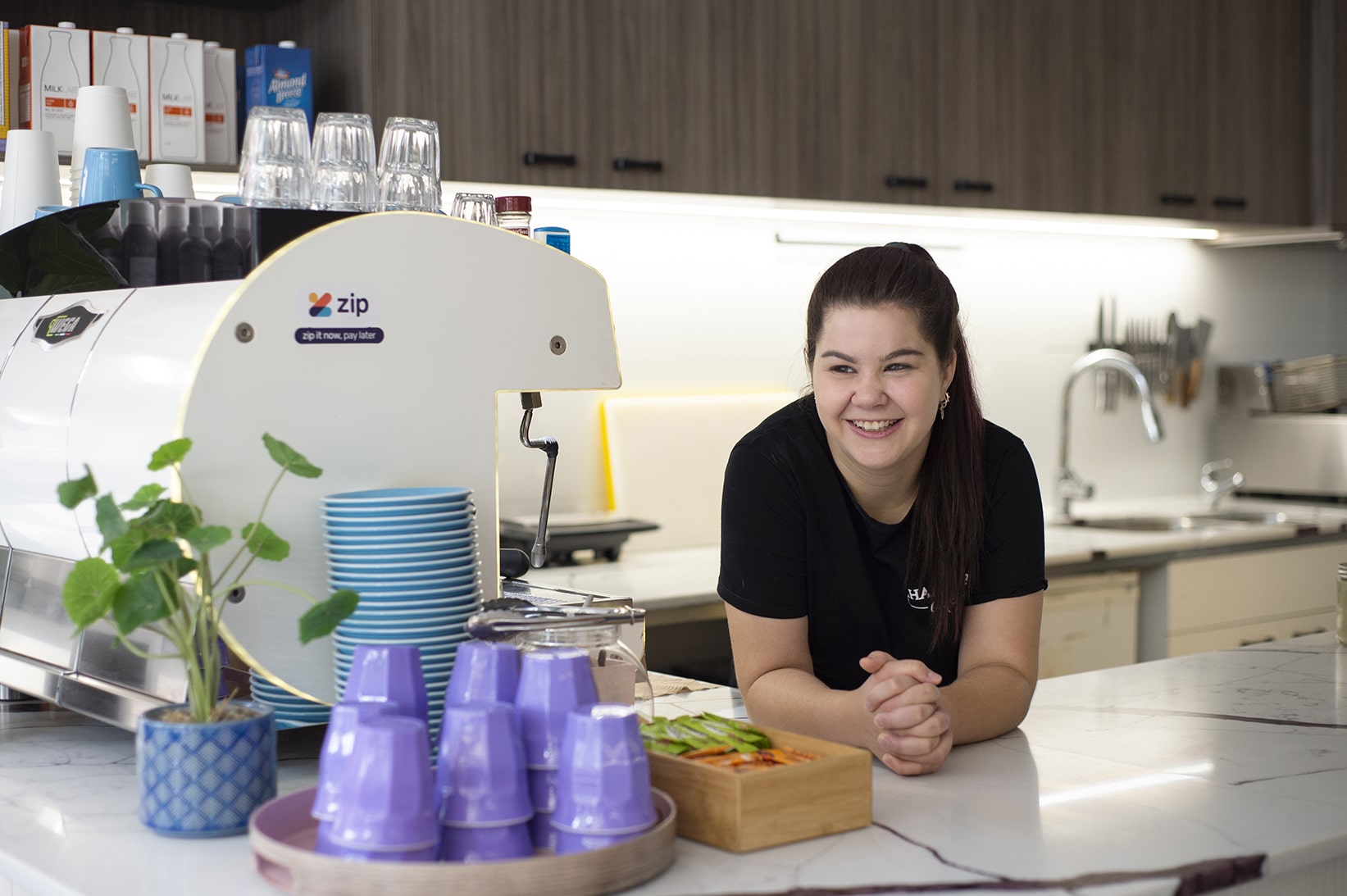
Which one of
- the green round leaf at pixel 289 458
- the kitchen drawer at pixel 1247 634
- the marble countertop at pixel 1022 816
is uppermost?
the green round leaf at pixel 289 458

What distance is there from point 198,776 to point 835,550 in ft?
2.68

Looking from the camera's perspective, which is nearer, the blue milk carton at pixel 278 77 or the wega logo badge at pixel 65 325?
the wega logo badge at pixel 65 325

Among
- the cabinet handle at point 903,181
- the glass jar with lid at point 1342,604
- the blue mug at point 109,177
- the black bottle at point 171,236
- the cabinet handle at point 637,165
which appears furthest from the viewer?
the cabinet handle at point 903,181

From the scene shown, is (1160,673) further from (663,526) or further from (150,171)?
(663,526)

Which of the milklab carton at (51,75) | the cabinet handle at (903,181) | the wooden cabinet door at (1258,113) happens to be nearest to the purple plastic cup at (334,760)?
the milklab carton at (51,75)

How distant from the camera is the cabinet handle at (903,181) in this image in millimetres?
3191

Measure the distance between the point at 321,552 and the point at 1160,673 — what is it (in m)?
1.08

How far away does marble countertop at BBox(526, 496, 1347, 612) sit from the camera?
106 inches

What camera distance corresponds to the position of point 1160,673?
178cm

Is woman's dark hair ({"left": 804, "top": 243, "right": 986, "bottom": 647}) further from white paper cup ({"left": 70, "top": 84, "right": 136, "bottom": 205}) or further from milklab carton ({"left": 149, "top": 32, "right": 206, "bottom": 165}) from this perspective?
milklab carton ({"left": 149, "top": 32, "right": 206, "bottom": 165})

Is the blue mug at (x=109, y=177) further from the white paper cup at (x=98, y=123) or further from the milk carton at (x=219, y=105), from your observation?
the milk carton at (x=219, y=105)

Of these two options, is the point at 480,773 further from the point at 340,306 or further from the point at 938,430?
the point at 938,430

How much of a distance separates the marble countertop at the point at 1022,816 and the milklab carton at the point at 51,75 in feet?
3.69

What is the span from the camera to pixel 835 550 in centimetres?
167
